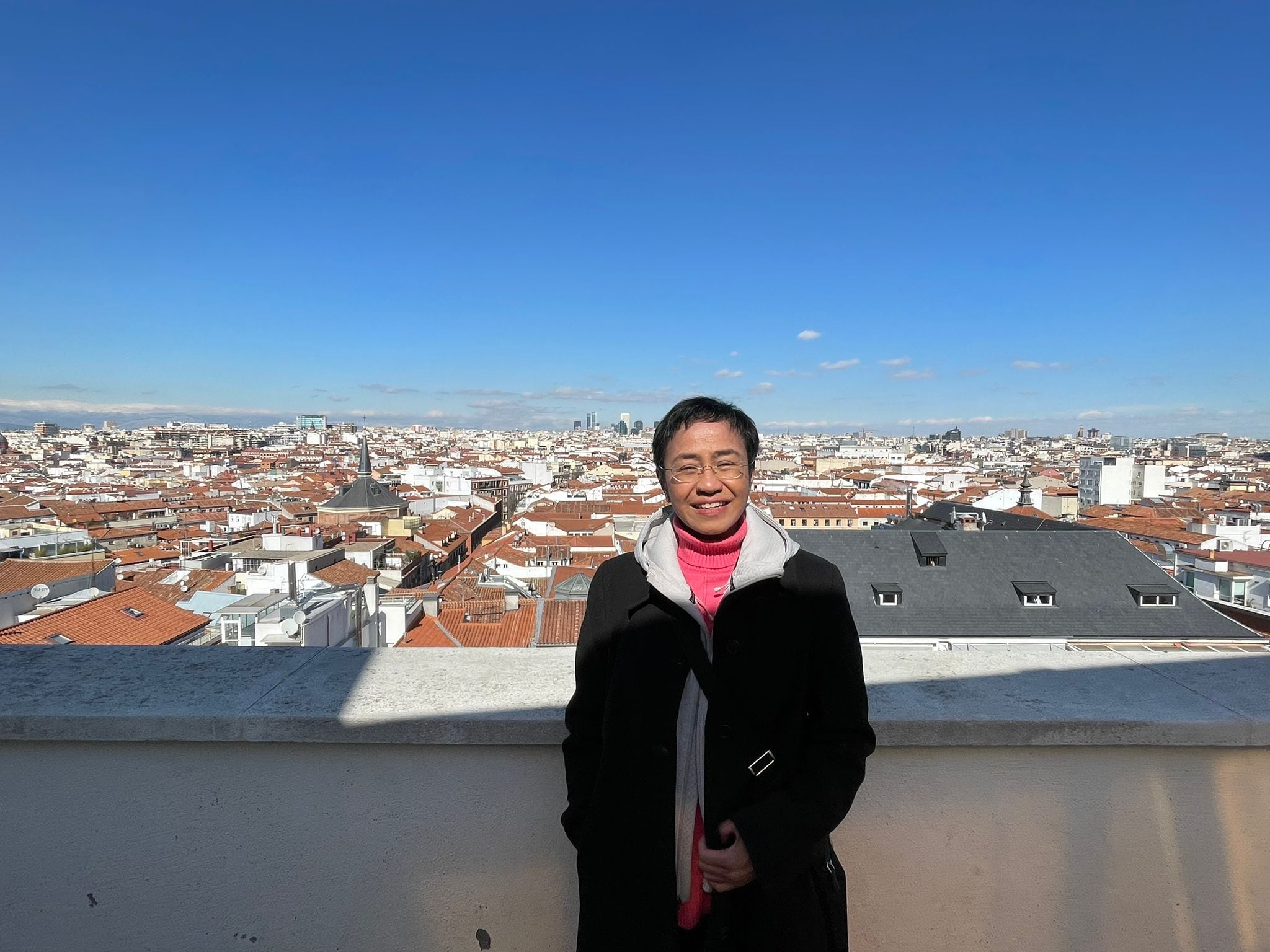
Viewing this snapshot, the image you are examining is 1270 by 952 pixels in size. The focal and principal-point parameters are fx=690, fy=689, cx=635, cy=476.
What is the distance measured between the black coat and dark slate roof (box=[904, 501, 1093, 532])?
69.7 feet

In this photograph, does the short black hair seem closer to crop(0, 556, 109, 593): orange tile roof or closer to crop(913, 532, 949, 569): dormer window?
crop(0, 556, 109, 593): orange tile roof

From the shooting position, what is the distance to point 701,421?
1387 millimetres

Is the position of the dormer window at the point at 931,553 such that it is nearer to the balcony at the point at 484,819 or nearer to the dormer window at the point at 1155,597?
the dormer window at the point at 1155,597

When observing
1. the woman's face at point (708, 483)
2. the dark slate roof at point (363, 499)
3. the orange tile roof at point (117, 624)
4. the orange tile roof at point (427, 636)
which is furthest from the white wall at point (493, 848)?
the dark slate roof at point (363, 499)

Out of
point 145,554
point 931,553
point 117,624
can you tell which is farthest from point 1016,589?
point 145,554

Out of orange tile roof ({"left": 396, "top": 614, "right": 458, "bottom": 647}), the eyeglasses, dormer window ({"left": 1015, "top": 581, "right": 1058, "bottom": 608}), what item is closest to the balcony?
the eyeglasses

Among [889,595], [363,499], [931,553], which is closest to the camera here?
[889,595]

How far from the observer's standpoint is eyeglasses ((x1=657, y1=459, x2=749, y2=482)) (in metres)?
1.35

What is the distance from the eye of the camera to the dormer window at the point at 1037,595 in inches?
575

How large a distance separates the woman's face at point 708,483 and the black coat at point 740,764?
172 mm

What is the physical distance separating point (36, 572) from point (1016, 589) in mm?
21416

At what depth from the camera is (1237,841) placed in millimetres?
1522

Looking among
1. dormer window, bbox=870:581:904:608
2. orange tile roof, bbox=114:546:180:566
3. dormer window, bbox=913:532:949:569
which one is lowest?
orange tile roof, bbox=114:546:180:566

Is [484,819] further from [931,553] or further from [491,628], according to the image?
[931,553]
